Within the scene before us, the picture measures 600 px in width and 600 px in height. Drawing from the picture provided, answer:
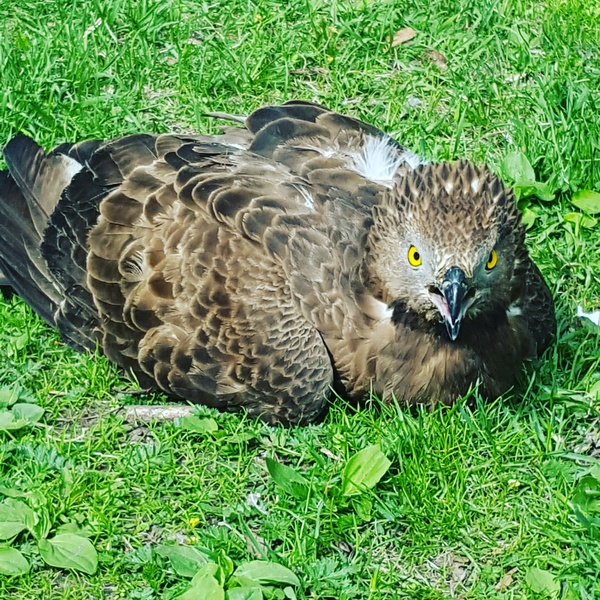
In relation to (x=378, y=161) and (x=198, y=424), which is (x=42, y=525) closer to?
(x=198, y=424)

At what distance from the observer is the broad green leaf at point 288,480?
5379 millimetres

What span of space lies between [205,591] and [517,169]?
3.58 m

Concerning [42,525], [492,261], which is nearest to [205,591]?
[42,525]

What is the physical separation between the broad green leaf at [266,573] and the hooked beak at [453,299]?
1.32 meters

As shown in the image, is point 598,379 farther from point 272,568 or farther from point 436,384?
point 272,568

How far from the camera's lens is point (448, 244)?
5.03m

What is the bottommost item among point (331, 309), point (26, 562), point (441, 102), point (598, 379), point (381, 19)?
point (26, 562)

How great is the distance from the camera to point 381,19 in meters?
8.32

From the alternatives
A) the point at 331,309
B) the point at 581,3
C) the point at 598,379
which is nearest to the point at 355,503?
the point at 331,309

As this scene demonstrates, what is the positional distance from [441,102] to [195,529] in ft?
12.9

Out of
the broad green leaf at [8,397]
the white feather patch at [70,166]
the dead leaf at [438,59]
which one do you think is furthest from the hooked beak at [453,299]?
the dead leaf at [438,59]

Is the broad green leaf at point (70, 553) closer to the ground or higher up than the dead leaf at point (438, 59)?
closer to the ground

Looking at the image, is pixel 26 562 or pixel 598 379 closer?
pixel 26 562

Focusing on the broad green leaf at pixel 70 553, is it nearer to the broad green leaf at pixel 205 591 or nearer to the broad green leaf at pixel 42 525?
the broad green leaf at pixel 42 525
